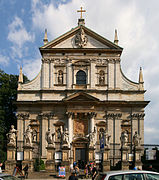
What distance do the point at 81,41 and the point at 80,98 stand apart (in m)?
6.86

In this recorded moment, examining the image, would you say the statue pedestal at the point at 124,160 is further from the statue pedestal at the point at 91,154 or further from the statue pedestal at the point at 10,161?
the statue pedestal at the point at 10,161

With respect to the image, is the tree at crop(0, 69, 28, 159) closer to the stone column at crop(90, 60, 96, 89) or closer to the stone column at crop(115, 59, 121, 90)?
the stone column at crop(90, 60, 96, 89)

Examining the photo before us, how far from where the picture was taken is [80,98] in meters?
33.2

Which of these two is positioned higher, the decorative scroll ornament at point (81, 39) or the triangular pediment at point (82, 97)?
the decorative scroll ornament at point (81, 39)

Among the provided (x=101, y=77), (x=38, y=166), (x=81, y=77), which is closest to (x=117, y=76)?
(x=101, y=77)

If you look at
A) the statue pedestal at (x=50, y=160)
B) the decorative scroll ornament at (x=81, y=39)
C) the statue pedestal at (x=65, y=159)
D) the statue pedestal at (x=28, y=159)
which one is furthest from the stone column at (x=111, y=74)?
the statue pedestal at (x=28, y=159)

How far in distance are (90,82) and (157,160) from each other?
36.2 ft

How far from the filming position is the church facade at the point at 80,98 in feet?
109

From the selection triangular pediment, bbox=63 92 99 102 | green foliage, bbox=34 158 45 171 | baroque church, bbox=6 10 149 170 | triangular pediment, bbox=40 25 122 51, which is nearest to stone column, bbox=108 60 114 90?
baroque church, bbox=6 10 149 170

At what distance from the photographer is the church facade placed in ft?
109

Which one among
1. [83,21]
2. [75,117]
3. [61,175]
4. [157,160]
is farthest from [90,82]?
[61,175]

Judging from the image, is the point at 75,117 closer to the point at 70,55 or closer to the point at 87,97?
the point at 87,97

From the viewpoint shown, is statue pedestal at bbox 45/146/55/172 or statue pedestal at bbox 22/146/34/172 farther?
statue pedestal at bbox 22/146/34/172

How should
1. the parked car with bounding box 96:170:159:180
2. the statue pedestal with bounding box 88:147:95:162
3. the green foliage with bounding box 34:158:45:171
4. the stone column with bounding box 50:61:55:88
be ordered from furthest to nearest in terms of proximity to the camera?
the stone column with bounding box 50:61:55:88 → the statue pedestal with bounding box 88:147:95:162 → the green foliage with bounding box 34:158:45:171 → the parked car with bounding box 96:170:159:180
